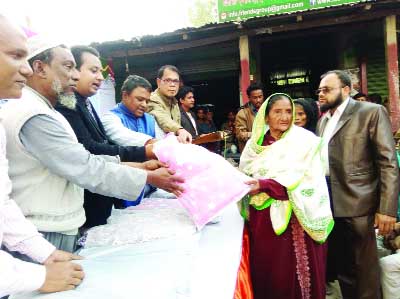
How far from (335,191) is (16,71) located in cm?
266

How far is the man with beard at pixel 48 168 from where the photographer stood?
4.46ft

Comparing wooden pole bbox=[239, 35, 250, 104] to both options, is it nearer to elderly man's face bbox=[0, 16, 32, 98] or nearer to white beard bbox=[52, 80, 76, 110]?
white beard bbox=[52, 80, 76, 110]

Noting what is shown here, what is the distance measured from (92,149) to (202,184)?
0.63 meters

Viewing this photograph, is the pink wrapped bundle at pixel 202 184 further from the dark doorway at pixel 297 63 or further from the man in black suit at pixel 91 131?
the dark doorway at pixel 297 63

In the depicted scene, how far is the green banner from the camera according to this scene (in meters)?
10.5

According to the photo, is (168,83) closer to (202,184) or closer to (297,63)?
(202,184)

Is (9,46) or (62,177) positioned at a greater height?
(9,46)

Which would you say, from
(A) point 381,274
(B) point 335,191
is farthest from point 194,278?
(A) point 381,274

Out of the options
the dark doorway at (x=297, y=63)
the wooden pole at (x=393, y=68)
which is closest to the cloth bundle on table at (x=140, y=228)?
the wooden pole at (x=393, y=68)

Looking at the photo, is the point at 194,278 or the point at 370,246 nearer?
the point at 194,278

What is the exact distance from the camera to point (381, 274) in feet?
10.1

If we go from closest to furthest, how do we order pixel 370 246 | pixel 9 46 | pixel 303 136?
pixel 9 46
pixel 303 136
pixel 370 246

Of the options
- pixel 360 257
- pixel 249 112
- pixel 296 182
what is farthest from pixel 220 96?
pixel 296 182

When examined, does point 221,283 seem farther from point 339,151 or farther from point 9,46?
point 339,151
